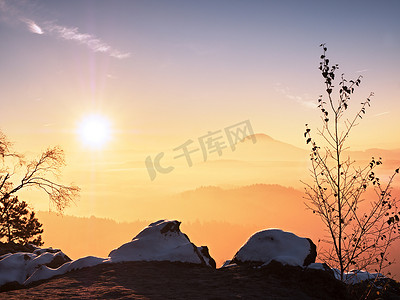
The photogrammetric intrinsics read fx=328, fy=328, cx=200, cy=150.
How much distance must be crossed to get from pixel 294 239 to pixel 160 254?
6956mm

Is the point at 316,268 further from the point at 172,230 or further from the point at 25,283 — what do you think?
the point at 25,283

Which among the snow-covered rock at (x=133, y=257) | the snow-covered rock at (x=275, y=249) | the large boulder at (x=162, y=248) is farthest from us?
the large boulder at (x=162, y=248)

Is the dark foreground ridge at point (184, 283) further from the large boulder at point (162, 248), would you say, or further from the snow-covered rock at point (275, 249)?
the snow-covered rock at point (275, 249)

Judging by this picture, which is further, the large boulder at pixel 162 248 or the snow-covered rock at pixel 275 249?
the large boulder at pixel 162 248

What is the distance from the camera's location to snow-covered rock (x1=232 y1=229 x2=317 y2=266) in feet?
51.5

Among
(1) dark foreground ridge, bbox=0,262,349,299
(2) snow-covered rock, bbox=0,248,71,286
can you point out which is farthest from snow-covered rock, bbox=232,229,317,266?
(2) snow-covered rock, bbox=0,248,71,286

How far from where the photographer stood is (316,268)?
46.3ft

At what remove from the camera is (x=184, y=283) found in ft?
42.9

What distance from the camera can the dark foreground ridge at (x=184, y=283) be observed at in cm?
1144

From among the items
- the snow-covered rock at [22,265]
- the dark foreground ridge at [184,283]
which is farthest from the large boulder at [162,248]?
the snow-covered rock at [22,265]

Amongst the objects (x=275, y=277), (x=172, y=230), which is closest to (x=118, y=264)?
(x=172, y=230)

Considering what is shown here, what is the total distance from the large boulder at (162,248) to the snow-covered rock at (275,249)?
7.40 feet

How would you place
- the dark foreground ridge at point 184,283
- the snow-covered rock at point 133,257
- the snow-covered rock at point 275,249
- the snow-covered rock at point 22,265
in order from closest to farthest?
1. the dark foreground ridge at point 184,283
2. the snow-covered rock at point 275,249
3. the snow-covered rock at point 133,257
4. the snow-covered rock at point 22,265

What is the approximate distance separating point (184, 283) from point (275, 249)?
5414 mm
